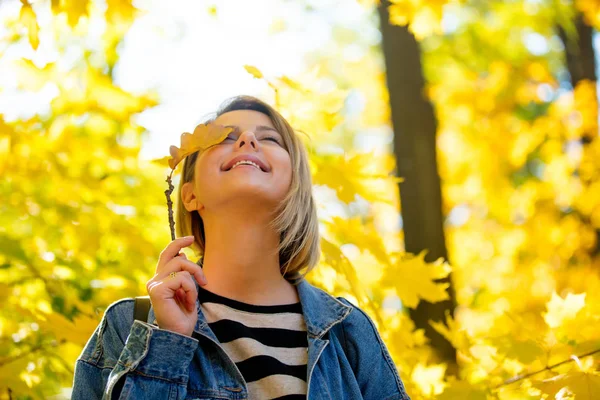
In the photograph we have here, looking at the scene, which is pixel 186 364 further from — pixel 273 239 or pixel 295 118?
pixel 295 118

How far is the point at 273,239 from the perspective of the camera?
1.72 meters

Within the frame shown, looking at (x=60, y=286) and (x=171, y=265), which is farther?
(x=60, y=286)

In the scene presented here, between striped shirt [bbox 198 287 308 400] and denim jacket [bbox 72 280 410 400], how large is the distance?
44 millimetres

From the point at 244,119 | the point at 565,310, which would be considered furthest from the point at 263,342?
the point at 565,310

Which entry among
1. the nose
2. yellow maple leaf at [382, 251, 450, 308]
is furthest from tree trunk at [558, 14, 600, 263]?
the nose

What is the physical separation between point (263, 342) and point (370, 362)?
1.01 feet

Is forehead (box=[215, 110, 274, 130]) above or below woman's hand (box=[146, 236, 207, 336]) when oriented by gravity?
above

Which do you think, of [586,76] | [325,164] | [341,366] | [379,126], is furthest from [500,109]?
[341,366]

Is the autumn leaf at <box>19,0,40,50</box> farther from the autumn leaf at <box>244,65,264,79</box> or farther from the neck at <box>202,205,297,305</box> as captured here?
the neck at <box>202,205,297,305</box>

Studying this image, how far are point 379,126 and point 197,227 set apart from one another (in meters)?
7.83

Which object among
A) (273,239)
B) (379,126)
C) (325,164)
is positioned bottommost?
(273,239)

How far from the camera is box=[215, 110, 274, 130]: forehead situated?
1843 mm

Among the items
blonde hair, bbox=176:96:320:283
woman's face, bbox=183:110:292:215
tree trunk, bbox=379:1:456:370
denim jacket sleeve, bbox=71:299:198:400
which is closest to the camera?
denim jacket sleeve, bbox=71:299:198:400

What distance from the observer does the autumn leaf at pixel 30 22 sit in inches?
71.2
